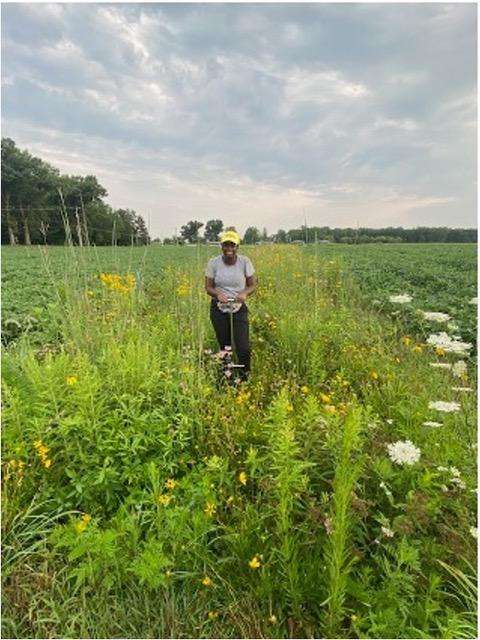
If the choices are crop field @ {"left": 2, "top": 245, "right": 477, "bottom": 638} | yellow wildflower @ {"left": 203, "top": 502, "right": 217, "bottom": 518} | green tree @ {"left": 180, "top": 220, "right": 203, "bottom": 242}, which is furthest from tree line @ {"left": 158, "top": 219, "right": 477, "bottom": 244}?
yellow wildflower @ {"left": 203, "top": 502, "right": 217, "bottom": 518}

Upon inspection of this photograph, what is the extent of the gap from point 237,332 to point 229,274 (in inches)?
27.9

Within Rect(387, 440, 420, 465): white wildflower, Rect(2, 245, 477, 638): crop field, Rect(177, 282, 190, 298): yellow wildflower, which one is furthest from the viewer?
Rect(177, 282, 190, 298): yellow wildflower

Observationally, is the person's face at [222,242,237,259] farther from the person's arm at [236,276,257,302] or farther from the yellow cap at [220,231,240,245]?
the person's arm at [236,276,257,302]

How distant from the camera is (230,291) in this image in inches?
202

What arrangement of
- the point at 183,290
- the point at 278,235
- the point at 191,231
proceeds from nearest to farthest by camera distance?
the point at 191,231
the point at 183,290
the point at 278,235

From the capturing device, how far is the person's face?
4996 mm

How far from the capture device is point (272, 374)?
495 centimetres

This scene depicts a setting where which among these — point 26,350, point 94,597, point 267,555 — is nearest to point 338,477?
point 267,555

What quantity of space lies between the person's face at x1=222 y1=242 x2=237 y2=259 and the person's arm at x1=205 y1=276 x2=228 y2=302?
37 cm

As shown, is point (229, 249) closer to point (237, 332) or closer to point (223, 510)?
point (237, 332)

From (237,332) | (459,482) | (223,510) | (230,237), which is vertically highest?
(230,237)

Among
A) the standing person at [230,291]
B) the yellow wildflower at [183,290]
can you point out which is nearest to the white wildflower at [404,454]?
the standing person at [230,291]

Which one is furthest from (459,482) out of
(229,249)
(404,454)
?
(229,249)

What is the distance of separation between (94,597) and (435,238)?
59.8 metres
